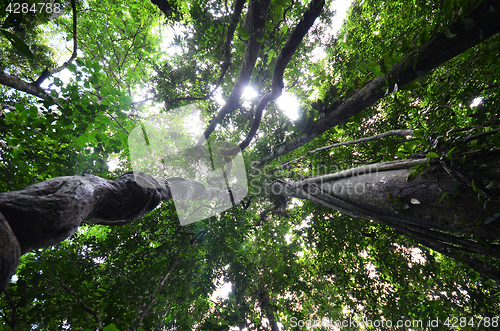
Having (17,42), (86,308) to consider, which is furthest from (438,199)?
(86,308)

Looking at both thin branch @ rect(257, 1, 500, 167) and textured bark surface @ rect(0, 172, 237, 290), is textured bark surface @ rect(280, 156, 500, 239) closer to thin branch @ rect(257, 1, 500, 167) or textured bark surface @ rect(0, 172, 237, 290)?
thin branch @ rect(257, 1, 500, 167)

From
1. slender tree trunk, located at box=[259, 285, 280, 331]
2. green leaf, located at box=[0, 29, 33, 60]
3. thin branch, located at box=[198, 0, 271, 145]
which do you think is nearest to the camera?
green leaf, located at box=[0, 29, 33, 60]

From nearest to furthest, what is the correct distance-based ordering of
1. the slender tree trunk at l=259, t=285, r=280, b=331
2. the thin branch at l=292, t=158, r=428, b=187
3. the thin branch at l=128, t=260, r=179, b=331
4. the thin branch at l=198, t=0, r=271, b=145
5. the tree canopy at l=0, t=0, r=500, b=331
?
the tree canopy at l=0, t=0, r=500, b=331
the thin branch at l=292, t=158, r=428, b=187
the thin branch at l=198, t=0, r=271, b=145
the thin branch at l=128, t=260, r=179, b=331
the slender tree trunk at l=259, t=285, r=280, b=331

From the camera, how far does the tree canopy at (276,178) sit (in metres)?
1.38

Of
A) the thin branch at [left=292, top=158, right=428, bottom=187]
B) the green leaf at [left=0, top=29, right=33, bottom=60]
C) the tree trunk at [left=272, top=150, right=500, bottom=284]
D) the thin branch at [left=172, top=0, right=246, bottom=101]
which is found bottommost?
the tree trunk at [left=272, top=150, right=500, bottom=284]

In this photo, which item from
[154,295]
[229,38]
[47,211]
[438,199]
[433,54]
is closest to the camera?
[47,211]

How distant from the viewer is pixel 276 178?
4.84 m

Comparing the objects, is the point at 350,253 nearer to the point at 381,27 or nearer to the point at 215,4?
the point at 381,27

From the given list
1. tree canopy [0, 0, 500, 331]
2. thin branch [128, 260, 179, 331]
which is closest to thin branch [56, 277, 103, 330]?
tree canopy [0, 0, 500, 331]

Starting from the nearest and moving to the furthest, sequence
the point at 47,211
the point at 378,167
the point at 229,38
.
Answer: the point at 47,211 → the point at 378,167 → the point at 229,38

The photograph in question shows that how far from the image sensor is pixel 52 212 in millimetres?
1159

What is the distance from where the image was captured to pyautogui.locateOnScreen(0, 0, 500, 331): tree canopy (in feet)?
4.51

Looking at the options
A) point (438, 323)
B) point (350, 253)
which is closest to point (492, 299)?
point (438, 323)

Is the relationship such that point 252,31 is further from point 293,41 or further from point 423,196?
point 423,196
